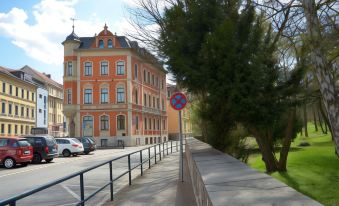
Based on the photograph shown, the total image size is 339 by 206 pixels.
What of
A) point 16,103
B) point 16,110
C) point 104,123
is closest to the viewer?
point 104,123

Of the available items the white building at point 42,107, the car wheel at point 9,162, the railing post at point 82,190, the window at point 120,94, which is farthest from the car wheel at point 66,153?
the white building at point 42,107

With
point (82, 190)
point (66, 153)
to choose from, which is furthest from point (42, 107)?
point (82, 190)

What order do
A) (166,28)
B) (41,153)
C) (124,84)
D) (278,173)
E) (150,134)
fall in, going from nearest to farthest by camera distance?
(166,28) < (278,173) < (41,153) < (124,84) < (150,134)

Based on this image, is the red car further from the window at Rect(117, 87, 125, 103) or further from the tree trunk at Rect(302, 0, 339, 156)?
the window at Rect(117, 87, 125, 103)

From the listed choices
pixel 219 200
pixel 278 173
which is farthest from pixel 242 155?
pixel 219 200

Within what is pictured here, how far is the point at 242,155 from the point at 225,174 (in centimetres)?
1429

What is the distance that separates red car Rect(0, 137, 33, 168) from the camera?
888 inches

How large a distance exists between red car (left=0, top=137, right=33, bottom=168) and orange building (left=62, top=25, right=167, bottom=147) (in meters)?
34.7

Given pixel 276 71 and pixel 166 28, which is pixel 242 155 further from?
pixel 166 28

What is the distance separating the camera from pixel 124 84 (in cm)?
5966

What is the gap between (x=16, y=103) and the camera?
6919 cm

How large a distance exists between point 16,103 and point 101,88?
18188mm

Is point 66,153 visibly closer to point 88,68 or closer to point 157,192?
point 157,192

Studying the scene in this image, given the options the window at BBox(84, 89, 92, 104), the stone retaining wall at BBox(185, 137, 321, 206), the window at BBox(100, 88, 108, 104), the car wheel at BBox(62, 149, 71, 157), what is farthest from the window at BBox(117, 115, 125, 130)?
the stone retaining wall at BBox(185, 137, 321, 206)
